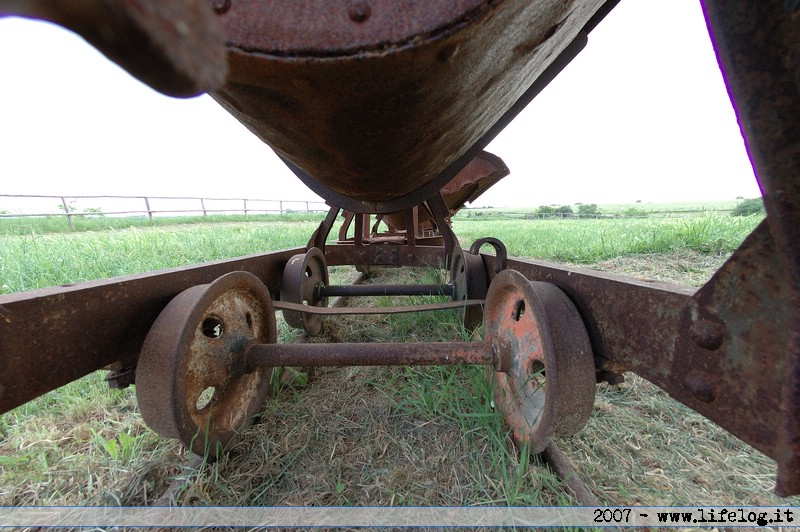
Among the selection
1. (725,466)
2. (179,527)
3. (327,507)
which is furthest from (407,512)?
→ (725,466)

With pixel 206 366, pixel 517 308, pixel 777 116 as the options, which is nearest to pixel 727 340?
pixel 777 116

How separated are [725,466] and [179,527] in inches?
70.0

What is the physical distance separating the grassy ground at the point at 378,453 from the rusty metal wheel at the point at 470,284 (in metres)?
0.48

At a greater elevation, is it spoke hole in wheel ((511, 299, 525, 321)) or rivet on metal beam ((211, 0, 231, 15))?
rivet on metal beam ((211, 0, 231, 15))

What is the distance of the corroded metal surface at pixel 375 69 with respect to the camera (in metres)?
0.65

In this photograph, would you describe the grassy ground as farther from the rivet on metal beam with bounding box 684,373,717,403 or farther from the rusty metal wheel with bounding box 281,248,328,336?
the rivet on metal beam with bounding box 684,373,717,403

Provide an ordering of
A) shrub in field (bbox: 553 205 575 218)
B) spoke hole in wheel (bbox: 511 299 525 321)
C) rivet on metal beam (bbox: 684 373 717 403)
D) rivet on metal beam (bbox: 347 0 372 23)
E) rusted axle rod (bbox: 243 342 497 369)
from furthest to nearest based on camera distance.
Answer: shrub in field (bbox: 553 205 575 218), spoke hole in wheel (bbox: 511 299 525 321), rusted axle rod (bbox: 243 342 497 369), rivet on metal beam (bbox: 684 373 717 403), rivet on metal beam (bbox: 347 0 372 23)

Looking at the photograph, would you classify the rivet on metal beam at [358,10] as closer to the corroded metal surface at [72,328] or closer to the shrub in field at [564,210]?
the corroded metal surface at [72,328]

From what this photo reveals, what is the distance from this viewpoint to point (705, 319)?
2.47 ft

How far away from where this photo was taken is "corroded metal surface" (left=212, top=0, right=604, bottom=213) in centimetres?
65

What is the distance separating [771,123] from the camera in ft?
1.79

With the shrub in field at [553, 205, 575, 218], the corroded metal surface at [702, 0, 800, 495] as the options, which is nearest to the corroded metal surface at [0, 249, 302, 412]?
the corroded metal surface at [702, 0, 800, 495]

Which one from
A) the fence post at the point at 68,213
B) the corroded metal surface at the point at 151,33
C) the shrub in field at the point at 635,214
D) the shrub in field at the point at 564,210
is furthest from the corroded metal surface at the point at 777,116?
Result: the shrub in field at the point at 564,210

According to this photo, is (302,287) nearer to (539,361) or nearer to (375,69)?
(539,361)
